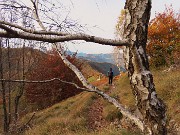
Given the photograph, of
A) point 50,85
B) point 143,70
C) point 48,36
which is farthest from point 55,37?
point 50,85

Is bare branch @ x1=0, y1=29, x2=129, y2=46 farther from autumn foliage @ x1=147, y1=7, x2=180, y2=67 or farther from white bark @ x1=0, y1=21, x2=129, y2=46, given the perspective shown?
autumn foliage @ x1=147, y1=7, x2=180, y2=67

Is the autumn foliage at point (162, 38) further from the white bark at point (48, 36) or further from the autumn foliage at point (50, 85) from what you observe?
the white bark at point (48, 36)

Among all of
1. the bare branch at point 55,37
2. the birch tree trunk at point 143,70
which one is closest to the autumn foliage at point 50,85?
the birch tree trunk at point 143,70

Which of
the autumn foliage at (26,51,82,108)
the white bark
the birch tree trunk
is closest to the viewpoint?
the white bark

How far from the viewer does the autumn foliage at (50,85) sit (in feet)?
80.3

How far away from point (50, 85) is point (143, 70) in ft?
77.6

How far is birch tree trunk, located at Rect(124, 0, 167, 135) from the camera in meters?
2.03

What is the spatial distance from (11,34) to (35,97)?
82.0 feet

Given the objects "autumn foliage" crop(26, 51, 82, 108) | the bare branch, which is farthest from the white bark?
"autumn foliage" crop(26, 51, 82, 108)

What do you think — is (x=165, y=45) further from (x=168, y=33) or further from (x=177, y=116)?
(x=177, y=116)

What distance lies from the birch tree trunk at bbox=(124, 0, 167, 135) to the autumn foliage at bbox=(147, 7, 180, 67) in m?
24.8

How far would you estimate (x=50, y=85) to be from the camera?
2523 cm

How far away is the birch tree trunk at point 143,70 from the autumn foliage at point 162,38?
81.5 feet

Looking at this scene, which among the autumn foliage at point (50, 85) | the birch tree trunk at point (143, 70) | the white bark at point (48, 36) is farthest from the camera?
the autumn foliage at point (50, 85)
